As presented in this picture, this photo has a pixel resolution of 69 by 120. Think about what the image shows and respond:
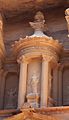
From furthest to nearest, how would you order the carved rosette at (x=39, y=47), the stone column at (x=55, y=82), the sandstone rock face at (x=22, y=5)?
the sandstone rock face at (x=22, y=5) < the carved rosette at (x=39, y=47) < the stone column at (x=55, y=82)

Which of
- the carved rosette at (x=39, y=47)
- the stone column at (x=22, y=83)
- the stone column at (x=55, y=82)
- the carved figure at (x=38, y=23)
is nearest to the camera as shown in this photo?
the stone column at (x=22, y=83)

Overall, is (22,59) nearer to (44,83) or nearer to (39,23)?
(44,83)

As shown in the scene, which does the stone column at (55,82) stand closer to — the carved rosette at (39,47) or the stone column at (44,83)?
the carved rosette at (39,47)

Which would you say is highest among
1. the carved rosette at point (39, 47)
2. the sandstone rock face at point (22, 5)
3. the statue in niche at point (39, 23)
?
the sandstone rock face at point (22, 5)

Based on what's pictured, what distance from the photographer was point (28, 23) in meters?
14.7

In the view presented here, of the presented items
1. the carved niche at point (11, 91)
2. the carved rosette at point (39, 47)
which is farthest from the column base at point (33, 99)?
the carved rosette at point (39, 47)

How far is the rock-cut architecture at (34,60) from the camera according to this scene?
12.0m

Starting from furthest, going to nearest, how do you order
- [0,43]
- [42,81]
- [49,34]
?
1. [49,34]
2. [0,43]
3. [42,81]

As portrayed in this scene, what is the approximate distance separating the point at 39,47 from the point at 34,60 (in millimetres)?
390

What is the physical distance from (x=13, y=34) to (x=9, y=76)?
171cm

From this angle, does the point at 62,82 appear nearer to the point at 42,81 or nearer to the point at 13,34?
the point at 42,81

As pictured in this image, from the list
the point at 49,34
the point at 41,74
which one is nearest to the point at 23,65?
the point at 41,74

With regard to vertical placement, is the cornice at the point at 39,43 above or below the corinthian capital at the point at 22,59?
above

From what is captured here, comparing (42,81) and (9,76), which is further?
(9,76)
